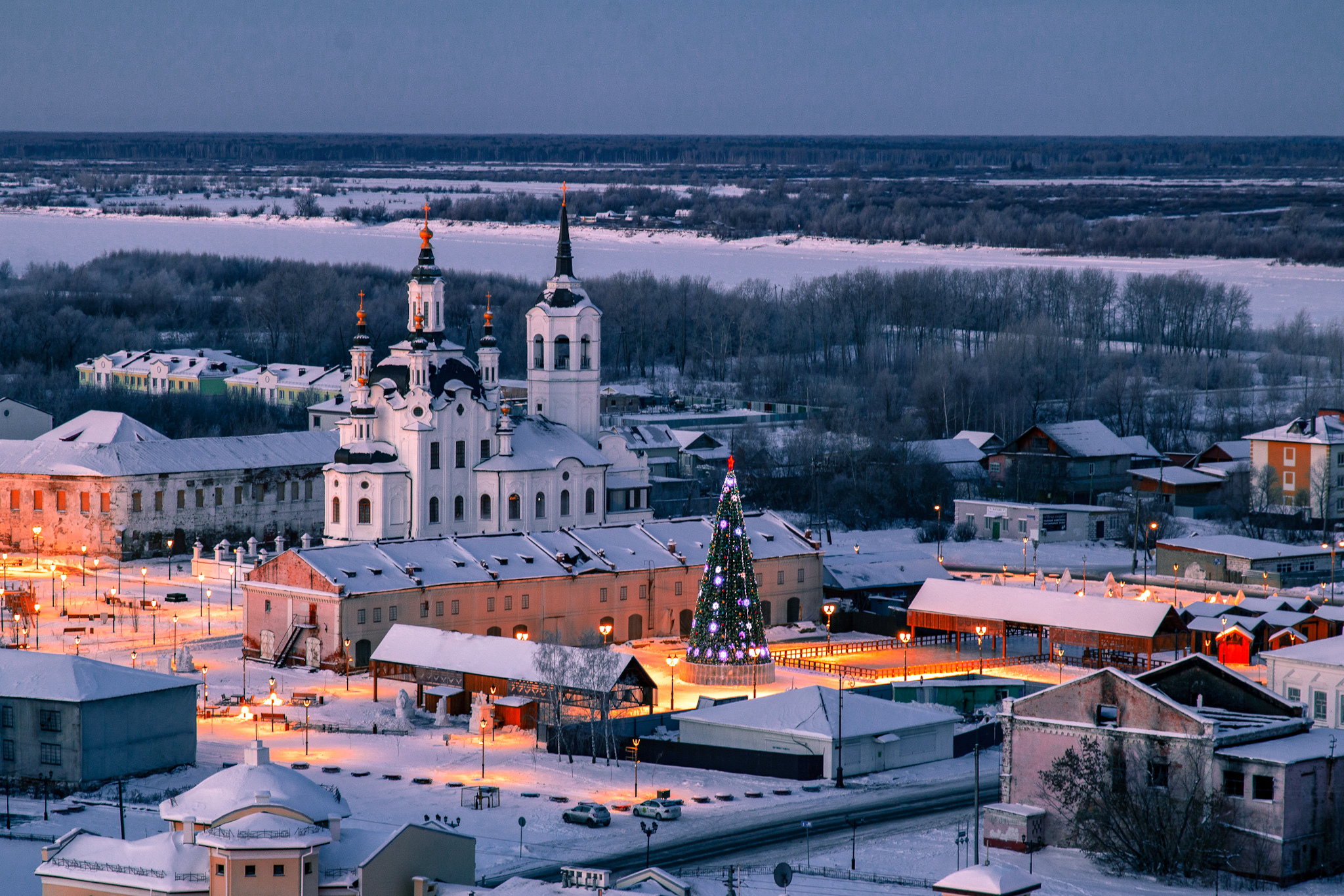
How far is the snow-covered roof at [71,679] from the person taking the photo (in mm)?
39844

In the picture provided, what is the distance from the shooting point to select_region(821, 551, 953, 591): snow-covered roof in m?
58.7

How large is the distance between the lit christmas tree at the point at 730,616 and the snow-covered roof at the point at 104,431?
27.4 m

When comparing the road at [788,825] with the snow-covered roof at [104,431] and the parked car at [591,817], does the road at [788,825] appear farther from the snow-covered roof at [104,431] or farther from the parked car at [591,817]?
the snow-covered roof at [104,431]

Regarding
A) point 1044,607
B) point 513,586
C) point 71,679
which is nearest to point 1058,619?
point 1044,607

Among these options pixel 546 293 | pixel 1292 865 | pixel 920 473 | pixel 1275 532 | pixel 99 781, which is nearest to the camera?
pixel 1292 865

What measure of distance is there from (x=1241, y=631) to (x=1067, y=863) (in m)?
18.1

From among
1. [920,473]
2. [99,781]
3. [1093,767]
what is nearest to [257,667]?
[99,781]

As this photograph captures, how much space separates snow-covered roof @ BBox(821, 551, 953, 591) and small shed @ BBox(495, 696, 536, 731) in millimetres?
15268

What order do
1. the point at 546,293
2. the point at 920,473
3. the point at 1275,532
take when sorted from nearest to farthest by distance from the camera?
the point at 546,293, the point at 1275,532, the point at 920,473

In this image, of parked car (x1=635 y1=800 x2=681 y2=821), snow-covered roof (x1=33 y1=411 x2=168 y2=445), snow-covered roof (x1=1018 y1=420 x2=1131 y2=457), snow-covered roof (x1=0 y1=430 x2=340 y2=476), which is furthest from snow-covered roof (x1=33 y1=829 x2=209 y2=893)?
snow-covered roof (x1=1018 y1=420 x2=1131 y2=457)

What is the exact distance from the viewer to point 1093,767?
36125mm

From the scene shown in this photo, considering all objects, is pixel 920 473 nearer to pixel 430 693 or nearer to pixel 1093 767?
pixel 430 693

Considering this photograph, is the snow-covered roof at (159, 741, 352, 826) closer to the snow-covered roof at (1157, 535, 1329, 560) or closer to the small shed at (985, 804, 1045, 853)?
the small shed at (985, 804, 1045, 853)

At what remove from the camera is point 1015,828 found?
36.0m
